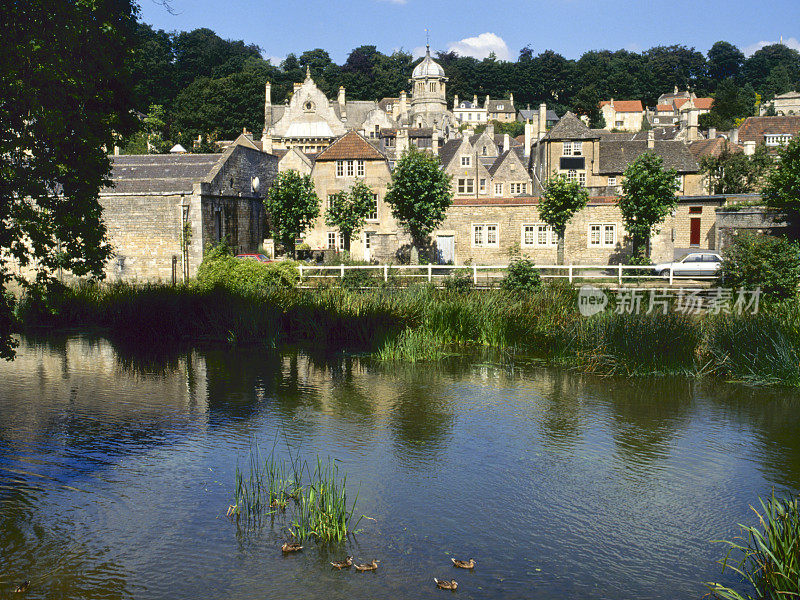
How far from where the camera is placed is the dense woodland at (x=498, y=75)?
9606 centimetres

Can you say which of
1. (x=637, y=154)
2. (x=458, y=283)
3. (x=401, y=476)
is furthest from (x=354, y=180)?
(x=401, y=476)

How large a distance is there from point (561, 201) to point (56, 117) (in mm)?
29341

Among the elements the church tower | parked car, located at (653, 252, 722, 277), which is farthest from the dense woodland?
parked car, located at (653, 252, 722, 277)

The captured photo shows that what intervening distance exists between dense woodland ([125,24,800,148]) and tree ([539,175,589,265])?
61382mm

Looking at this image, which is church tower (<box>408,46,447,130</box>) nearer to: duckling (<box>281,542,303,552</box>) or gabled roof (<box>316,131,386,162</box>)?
gabled roof (<box>316,131,386,162</box>)

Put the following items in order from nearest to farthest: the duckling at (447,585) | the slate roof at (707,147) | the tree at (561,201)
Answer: the duckling at (447,585) < the tree at (561,201) < the slate roof at (707,147)

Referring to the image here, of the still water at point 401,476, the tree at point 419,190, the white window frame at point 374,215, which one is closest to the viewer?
the still water at point 401,476

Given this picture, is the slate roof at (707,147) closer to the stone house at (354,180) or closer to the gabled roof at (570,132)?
the gabled roof at (570,132)

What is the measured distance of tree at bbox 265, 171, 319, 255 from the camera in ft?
118

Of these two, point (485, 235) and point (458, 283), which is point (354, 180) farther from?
point (458, 283)

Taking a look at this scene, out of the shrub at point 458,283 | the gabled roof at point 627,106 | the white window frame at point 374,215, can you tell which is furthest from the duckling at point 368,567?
the gabled roof at point 627,106

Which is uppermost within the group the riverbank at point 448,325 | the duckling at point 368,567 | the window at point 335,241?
the window at point 335,241

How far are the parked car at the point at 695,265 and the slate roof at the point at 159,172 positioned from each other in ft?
70.0

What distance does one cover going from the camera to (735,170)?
5000 cm
